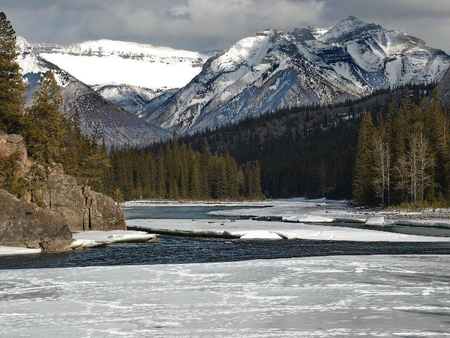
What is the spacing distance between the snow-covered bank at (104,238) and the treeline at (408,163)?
50004 millimetres

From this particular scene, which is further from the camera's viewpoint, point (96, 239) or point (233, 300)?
point (96, 239)

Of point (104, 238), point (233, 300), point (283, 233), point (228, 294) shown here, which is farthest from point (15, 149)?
point (233, 300)

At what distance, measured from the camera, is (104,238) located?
55.0 meters

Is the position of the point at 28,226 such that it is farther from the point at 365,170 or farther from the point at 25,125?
the point at 365,170

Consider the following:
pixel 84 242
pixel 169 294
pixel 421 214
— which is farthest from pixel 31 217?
pixel 421 214

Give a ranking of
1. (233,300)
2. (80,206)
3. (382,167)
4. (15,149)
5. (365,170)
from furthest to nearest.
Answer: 1. (365,170)
2. (382,167)
3. (80,206)
4. (15,149)
5. (233,300)

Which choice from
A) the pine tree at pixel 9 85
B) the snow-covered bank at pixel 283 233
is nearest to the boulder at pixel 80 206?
the snow-covered bank at pixel 283 233

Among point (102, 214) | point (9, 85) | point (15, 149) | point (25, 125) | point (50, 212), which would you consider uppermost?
point (9, 85)

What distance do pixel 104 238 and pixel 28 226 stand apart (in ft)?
26.0

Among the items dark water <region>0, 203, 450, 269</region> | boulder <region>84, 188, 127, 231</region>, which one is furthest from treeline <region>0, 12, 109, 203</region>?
dark water <region>0, 203, 450, 269</region>

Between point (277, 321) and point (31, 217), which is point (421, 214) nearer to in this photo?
point (31, 217)

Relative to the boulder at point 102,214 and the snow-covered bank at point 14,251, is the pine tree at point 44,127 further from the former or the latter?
the snow-covered bank at point 14,251

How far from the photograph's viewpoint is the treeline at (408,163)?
316 feet

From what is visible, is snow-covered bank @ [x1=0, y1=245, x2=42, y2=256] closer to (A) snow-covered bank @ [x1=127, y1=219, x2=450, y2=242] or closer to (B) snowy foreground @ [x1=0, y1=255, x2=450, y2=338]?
(B) snowy foreground @ [x1=0, y1=255, x2=450, y2=338]
